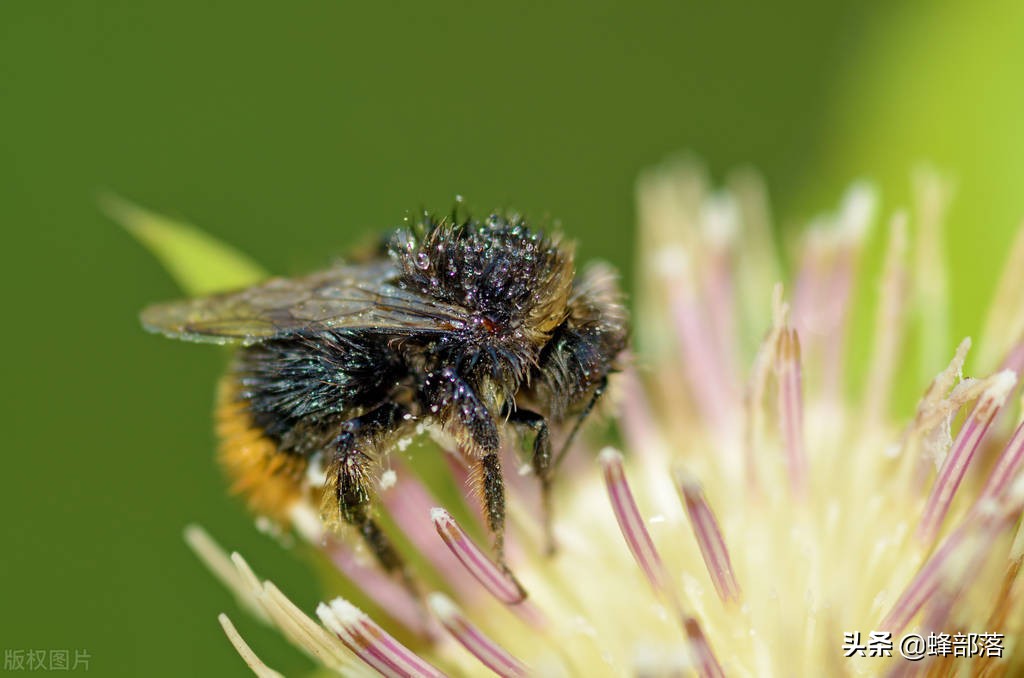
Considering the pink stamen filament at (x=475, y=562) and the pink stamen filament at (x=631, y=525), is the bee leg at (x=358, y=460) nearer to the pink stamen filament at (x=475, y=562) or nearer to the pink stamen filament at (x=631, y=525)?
the pink stamen filament at (x=475, y=562)

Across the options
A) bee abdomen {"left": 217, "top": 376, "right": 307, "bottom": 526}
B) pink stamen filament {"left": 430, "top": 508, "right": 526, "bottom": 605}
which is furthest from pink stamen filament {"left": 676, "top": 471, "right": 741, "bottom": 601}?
bee abdomen {"left": 217, "top": 376, "right": 307, "bottom": 526}

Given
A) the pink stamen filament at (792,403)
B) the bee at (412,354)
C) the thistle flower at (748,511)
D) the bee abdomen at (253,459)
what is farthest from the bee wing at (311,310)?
the pink stamen filament at (792,403)

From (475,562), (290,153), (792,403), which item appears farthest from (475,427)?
(290,153)

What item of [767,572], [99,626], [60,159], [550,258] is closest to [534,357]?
[550,258]

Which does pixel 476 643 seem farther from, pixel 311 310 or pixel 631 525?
pixel 311 310

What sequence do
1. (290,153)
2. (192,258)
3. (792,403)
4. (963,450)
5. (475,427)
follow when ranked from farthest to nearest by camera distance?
(290,153) < (192,258) < (792,403) < (963,450) < (475,427)

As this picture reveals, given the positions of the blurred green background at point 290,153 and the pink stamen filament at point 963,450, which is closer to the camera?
the pink stamen filament at point 963,450

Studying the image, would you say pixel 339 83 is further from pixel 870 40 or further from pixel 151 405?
pixel 870 40
